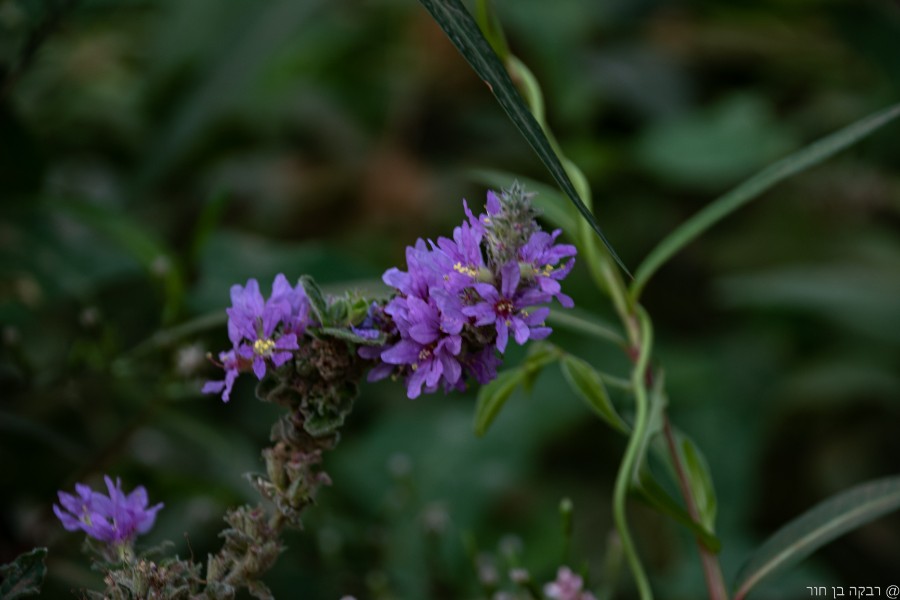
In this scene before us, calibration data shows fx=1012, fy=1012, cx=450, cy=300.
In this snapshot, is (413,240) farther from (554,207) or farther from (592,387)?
(592,387)

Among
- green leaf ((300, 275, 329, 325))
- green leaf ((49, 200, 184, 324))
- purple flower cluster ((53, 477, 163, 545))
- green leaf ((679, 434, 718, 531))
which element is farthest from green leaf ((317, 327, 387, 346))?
green leaf ((49, 200, 184, 324))

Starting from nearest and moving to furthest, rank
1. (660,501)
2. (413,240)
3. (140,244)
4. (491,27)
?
(660,501) < (491,27) < (140,244) < (413,240)

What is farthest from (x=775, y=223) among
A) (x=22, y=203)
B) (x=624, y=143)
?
(x=22, y=203)

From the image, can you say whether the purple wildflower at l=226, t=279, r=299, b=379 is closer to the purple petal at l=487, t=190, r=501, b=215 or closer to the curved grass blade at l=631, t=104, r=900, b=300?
the purple petal at l=487, t=190, r=501, b=215

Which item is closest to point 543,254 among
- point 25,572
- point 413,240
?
point 25,572

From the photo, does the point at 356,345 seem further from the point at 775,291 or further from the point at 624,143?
the point at 624,143

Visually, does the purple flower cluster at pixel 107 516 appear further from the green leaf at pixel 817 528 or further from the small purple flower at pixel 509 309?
the green leaf at pixel 817 528
